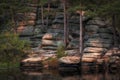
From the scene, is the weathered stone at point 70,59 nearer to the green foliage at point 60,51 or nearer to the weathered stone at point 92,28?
the green foliage at point 60,51

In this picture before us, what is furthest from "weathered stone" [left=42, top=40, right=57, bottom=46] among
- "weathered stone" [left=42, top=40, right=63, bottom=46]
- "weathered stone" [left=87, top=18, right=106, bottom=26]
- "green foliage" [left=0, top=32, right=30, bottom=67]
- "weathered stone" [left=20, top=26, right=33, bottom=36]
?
"weathered stone" [left=87, top=18, right=106, bottom=26]

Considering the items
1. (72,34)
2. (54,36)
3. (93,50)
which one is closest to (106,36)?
(93,50)

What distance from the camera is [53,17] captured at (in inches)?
2194

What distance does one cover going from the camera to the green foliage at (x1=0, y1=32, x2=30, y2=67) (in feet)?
146

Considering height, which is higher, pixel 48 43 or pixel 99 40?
pixel 99 40

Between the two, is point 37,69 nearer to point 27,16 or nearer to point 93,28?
point 93,28

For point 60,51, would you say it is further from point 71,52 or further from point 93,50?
point 93,50

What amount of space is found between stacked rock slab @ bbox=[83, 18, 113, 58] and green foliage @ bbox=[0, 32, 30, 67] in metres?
9.50

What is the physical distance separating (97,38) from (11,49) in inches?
504

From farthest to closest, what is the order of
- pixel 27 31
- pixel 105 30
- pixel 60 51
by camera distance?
pixel 27 31
pixel 105 30
pixel 60 51

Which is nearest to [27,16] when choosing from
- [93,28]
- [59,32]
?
[59,32]

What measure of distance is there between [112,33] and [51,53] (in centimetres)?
Result: 1034

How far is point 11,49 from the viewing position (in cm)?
4481

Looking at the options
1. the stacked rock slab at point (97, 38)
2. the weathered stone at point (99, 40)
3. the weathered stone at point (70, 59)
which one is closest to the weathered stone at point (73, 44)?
the stacked rock slab at point (97, 38)
